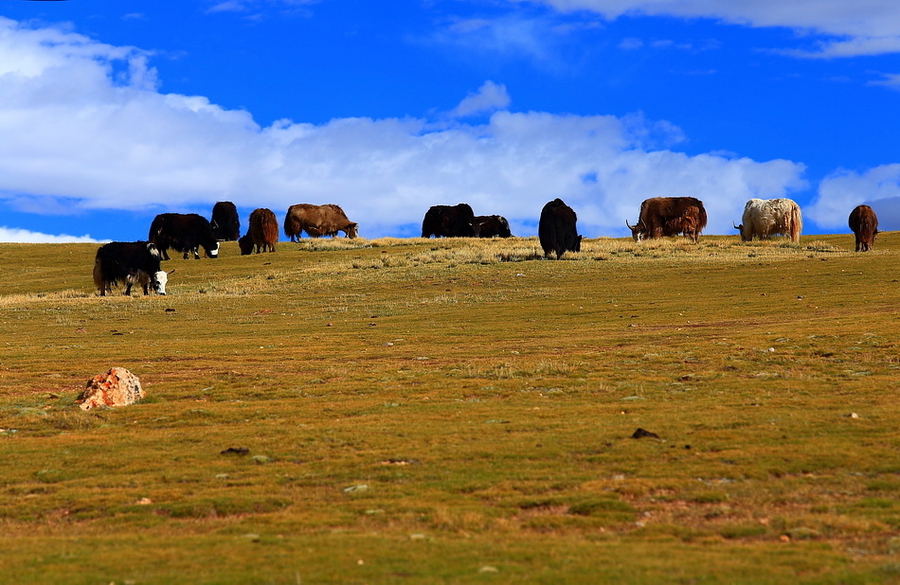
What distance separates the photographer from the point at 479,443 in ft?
42.5

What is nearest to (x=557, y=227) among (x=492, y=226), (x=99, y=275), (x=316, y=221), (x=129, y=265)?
(x=129, y=265)

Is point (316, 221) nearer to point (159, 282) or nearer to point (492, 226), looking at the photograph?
point (492, 226)

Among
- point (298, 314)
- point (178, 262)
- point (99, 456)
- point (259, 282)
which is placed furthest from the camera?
point (178, 262)

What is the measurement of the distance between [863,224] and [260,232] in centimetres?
3479

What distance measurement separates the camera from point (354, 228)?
80062mm

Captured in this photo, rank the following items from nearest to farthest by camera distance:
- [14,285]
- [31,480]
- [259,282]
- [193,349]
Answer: [31,480], [193,349], [259,282], [14,285]

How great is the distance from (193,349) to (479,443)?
1475 centimetres

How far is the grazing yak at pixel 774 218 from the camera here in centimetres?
5944

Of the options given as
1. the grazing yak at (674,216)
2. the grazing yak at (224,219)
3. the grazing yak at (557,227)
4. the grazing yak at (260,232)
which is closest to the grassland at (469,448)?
the grazing yak at (557,227)

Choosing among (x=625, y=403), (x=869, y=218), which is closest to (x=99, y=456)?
(x=625, y=403)

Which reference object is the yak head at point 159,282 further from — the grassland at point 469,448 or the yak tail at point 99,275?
the grassland at point 469,448

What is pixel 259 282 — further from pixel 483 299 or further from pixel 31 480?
pixel 31 480

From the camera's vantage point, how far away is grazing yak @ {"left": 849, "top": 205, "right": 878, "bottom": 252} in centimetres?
5288

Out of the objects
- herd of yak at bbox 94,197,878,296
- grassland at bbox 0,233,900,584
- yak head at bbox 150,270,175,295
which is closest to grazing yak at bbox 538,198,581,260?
herd of yak at bbox 94,197,878,296
